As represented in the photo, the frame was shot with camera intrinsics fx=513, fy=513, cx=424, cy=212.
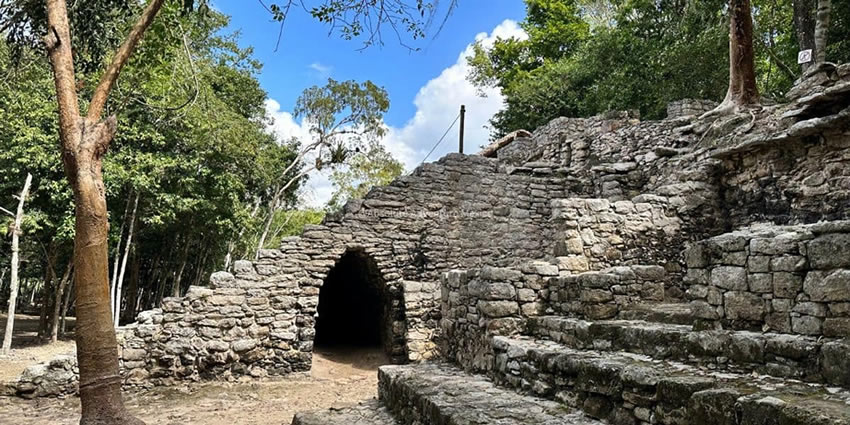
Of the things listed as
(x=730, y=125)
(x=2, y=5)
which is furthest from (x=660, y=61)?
(x=2, y=5)

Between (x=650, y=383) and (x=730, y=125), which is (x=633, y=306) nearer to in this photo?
(x=650, y=383)

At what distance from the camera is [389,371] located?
5262 mm

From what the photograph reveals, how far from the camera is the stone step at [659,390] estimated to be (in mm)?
2072

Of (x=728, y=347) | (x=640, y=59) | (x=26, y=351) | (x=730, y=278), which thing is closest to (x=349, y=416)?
(x=728, y=347)

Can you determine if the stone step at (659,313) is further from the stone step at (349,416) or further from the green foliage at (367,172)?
the green foliage at (367,172)

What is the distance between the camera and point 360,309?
11.4m

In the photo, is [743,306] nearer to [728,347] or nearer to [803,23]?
[728,347]

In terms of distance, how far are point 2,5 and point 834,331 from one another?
7.10m

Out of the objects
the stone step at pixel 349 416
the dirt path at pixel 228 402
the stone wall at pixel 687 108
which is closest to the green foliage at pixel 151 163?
the dirt path at pixel 228 402

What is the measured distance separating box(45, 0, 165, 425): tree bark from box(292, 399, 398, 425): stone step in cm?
143

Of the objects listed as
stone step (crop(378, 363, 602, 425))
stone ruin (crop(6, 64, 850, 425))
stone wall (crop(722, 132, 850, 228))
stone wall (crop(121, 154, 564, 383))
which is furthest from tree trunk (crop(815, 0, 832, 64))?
stone step (crop(378, 363, 602, 425))

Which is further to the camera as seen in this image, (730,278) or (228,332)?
(228,332)

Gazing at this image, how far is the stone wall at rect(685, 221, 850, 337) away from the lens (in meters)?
2.44

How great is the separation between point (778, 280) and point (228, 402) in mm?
6273
